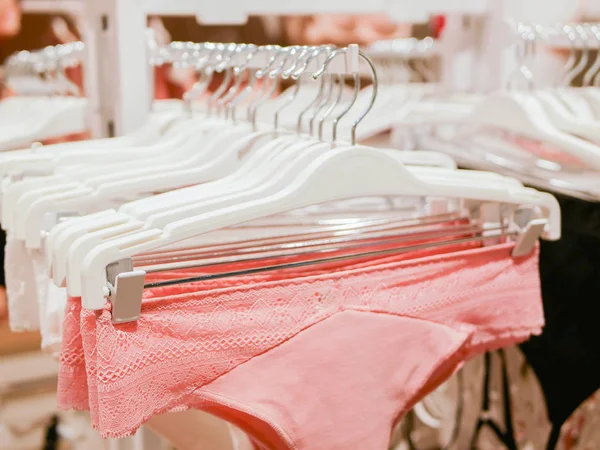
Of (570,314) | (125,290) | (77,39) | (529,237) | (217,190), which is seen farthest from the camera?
(77,39)

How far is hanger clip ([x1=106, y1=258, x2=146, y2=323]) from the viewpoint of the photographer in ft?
2.18

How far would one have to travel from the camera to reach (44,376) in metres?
2.09

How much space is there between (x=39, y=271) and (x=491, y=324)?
0.61m

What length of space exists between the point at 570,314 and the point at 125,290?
71cm

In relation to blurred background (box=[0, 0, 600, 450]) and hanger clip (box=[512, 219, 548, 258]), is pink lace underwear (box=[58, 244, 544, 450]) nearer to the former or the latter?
hanger clip (box=[512, 219, 548, 258])

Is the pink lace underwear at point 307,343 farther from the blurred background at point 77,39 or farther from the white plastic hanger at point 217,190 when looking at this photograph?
the blurred background at point 77,39

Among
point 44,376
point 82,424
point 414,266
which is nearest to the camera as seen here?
point 414,266

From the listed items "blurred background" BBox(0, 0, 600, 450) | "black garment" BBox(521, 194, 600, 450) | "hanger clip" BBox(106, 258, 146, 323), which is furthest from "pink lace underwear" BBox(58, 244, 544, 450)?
"blurred background" BBox(0, 0, 600, 450)

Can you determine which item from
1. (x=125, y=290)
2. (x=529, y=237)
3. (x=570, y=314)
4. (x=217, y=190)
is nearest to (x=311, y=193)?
(x=217, y=190)

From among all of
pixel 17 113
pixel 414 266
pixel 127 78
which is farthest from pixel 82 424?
pixel 414 266

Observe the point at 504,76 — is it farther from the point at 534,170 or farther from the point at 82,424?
the point at 82,424

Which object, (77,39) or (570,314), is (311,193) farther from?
(77,39)

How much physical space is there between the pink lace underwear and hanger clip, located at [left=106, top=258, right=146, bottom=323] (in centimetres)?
1

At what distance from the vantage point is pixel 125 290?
2.19 feet
